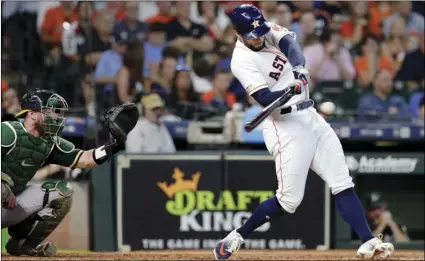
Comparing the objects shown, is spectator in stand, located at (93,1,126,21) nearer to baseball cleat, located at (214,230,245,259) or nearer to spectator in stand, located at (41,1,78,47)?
spectator in stand, located at (41,1,78,47)

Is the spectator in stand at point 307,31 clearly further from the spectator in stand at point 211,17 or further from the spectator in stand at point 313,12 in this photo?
the spectator in stand at point 211,17

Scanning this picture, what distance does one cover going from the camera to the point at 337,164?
20.2 ft

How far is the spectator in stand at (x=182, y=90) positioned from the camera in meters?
9.49

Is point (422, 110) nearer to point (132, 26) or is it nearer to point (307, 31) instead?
point (307, 31)

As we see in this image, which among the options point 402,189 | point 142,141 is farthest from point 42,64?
point 402,189

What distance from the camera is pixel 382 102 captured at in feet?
31.7

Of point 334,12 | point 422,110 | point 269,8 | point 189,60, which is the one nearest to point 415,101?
point 422,110

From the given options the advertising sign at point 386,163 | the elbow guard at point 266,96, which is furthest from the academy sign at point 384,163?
the elbow guard at point 266,96

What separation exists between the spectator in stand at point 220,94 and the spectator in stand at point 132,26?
3.05 feet

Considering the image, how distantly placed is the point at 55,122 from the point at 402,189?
447 centimetres

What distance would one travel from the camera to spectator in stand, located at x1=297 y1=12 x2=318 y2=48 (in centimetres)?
990

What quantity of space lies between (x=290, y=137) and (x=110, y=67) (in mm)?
3851

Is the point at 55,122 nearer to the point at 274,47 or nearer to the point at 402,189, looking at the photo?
the point at 274,47

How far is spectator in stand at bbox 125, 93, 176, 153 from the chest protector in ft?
8.51
